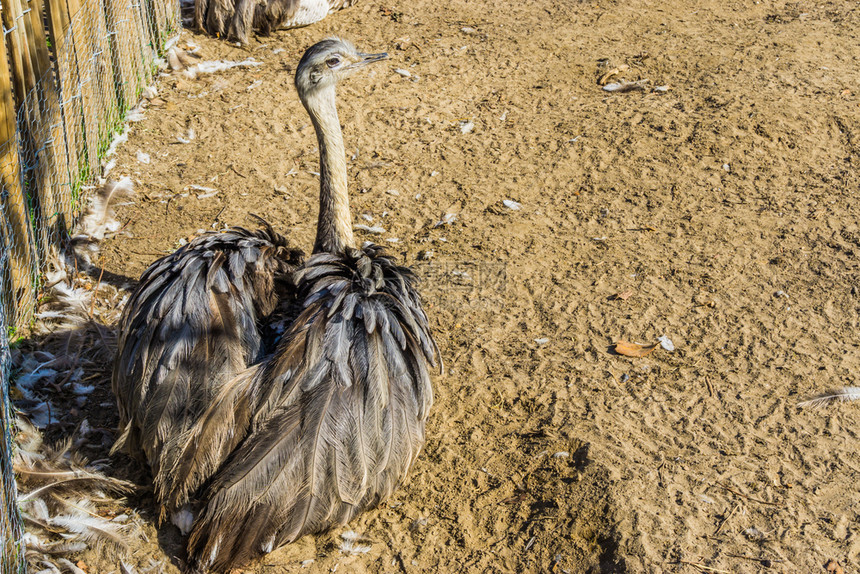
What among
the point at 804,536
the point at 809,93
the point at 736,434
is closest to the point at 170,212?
the point at 736,434

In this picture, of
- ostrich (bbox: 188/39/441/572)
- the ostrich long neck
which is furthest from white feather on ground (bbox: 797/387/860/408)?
the ostrich long neck

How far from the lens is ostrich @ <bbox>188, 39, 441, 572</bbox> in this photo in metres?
3.75

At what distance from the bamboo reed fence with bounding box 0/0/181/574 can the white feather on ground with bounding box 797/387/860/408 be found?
4178 millimetres

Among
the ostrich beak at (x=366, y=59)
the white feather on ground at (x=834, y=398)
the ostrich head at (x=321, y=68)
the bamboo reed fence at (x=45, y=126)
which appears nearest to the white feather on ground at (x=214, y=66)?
the bamboo reed fence at (x=45, y=126)

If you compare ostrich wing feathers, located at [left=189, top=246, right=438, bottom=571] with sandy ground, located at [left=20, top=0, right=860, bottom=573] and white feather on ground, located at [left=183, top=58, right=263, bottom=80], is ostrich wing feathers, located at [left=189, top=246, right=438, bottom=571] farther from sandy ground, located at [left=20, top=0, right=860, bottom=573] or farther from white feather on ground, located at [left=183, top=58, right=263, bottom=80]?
white feather on ground, located at [left=183, top=58, right=263, bottom=80]

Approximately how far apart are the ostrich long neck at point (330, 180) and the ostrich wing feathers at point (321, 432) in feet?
2.27

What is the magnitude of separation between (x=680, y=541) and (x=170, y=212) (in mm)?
4459

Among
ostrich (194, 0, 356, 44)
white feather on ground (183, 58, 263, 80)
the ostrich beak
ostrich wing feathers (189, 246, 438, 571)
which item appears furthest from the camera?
ostrich (194, 0, 356, 44)

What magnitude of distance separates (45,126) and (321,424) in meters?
3.20

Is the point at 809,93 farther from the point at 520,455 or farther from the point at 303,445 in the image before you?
the point at 303,445

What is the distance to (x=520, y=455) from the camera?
4.43 metres

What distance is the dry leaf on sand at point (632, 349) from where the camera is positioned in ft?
16.5

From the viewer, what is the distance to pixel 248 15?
27.4ft

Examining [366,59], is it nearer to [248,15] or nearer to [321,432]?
[321,432]
